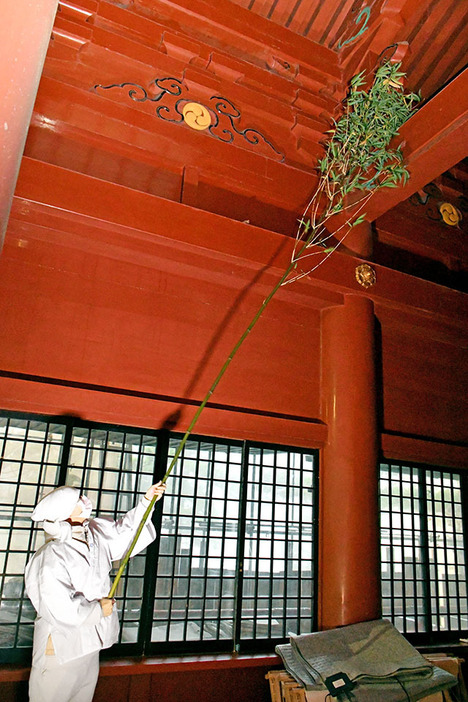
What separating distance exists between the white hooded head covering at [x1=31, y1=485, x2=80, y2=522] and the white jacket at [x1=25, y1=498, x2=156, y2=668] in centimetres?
8

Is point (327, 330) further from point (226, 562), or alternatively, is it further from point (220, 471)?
point (226, 562)

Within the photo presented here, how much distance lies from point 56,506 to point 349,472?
233 centimetres

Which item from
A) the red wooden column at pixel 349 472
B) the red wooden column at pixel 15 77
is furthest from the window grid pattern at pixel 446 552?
the red wooden column at pixel 15 77

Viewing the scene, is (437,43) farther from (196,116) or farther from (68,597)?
(68,597)

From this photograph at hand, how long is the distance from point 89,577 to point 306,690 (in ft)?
5.04

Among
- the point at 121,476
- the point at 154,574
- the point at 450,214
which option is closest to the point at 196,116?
the point at 121,476

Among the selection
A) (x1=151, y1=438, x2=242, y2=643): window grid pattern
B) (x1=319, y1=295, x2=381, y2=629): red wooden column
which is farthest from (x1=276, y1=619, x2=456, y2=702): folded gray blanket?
(x1=151, y1=438, x2=242, y2=643): window grid pattern

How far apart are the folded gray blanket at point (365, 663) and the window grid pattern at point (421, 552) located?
0.91 m

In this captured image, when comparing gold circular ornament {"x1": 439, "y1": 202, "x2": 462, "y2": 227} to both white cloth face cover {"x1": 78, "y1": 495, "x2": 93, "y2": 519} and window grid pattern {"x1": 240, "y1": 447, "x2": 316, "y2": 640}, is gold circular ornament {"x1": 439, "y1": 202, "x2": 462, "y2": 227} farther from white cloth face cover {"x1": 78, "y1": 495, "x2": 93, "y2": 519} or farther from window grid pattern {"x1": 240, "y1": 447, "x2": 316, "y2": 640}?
white cloth face cover {"x1": 78, "y1": 495, "x2": 93, "y2": 519}

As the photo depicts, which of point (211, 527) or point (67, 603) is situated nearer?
point (67, 603)

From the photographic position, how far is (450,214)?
5.63 meters

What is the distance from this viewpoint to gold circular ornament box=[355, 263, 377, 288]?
14.4 feet

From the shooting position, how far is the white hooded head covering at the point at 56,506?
8.63ft

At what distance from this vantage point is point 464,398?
16.9 ft
